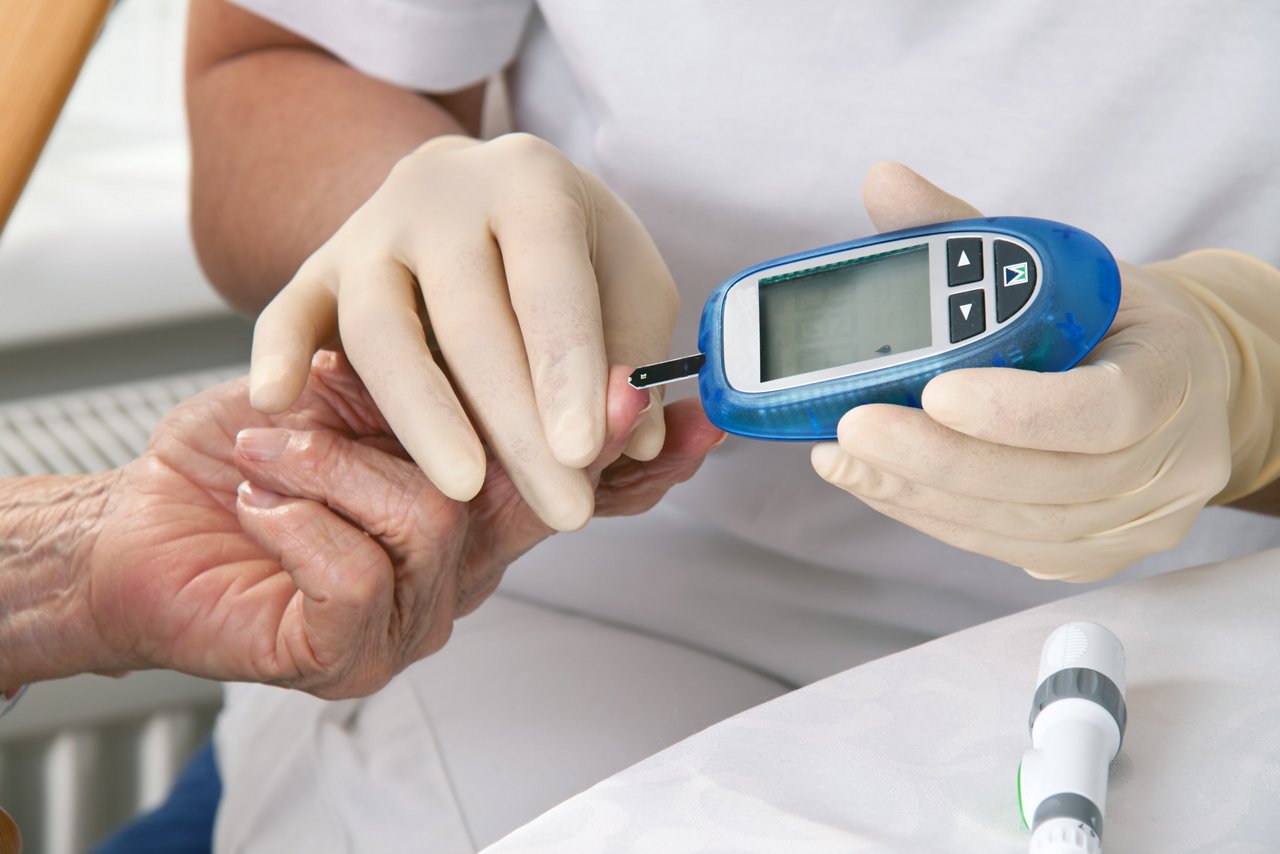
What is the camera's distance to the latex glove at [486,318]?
50cm

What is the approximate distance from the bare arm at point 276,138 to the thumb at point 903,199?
0.36 meters

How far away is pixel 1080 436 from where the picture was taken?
443mm

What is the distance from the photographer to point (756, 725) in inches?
15.3

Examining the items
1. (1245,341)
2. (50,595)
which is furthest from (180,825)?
(1245,341)

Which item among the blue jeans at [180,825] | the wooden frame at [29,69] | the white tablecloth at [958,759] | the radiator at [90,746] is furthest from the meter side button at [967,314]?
the radiator at [90,746]

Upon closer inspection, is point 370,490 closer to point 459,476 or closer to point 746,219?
point 459,476

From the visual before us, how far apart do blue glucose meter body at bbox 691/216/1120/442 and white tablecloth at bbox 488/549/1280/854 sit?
11 centimetres

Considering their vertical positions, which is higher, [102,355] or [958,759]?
[958,759]

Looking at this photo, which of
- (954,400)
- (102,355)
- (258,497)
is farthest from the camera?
(102,355)

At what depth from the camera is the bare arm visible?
2.55ft

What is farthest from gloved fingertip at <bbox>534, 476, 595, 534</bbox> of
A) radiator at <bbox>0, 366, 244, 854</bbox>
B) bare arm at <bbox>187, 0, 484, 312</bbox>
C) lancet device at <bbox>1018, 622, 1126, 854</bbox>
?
radiator at <bbox>0, 366, 244, 854</bbox>

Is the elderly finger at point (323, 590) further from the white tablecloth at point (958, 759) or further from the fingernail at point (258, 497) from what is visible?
the white tablecloth at point (958, 759)

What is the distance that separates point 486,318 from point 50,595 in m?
0.28

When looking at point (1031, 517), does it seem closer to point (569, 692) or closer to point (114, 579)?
point (569, 692)
